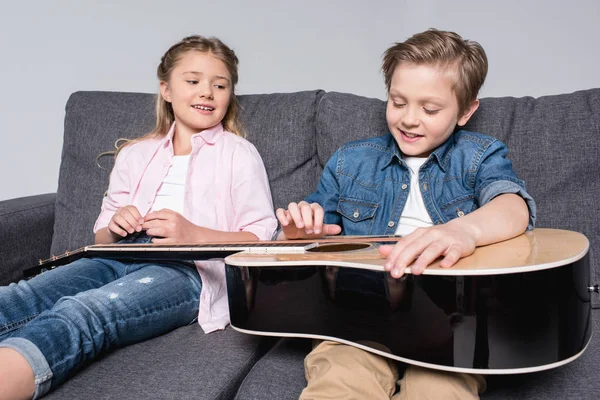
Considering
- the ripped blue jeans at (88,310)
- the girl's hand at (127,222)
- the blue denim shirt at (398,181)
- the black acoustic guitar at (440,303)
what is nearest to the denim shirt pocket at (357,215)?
the blue denim shirt at (398,181)

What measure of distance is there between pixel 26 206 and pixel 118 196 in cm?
38

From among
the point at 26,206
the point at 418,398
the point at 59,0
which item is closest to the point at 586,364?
the point at 418,398

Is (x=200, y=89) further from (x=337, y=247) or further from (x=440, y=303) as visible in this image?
(x=440, y=303)

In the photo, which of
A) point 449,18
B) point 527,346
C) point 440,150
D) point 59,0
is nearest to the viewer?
point 527,346

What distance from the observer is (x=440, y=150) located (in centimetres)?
175

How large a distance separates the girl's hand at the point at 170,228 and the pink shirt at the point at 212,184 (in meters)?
0.10

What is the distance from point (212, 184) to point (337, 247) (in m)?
0.60

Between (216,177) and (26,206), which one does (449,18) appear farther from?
(26,206)

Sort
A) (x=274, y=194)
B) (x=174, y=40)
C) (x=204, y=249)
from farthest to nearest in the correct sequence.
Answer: (x=174, y=40) → (x=274, y=194) → (x=204, y=249)

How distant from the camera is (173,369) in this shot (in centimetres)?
144

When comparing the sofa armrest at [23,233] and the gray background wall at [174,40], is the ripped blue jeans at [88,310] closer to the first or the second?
the sofa armrest at [23,233]

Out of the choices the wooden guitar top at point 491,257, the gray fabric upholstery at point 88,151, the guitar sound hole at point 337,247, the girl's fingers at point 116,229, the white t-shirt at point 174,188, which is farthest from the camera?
the gray fabric upholstery at point 88,151

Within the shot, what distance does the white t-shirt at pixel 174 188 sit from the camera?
1979mm

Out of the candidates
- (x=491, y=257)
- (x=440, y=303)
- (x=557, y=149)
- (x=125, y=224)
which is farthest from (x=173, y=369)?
(x=557, y=149)
